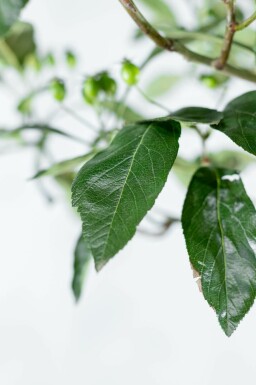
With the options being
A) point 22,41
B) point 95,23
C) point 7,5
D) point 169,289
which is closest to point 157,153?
point 7,5

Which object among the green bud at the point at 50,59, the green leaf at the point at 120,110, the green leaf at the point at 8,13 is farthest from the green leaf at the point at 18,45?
the green leaf at the point at 8,13

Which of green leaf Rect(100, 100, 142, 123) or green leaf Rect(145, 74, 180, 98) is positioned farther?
green leaf Rect(145, 74, 180, 98)

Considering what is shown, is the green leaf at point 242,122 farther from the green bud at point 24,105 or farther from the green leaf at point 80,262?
the green bud at point 24,105

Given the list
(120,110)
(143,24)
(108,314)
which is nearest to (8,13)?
(143,24)

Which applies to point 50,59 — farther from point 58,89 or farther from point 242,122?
point 242,122

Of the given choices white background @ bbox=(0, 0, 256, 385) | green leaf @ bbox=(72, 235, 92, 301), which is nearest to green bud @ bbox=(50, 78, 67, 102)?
green leaf @ bbox=(72, 235, 92, 301)

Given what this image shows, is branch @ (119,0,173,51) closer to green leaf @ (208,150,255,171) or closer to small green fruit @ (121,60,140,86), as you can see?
small green fruit @ (121,60,140,86)

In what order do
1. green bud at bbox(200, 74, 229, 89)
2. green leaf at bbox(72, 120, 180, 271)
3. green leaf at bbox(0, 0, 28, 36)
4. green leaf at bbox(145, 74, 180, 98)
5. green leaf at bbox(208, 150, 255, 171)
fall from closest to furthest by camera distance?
green leaf at bbox(72, 120, 180, 271) < green leaf at bbox(0, 0, 28, 36) < green bud at bbox(200, 74, 229, 89) < green leaf at bbox(208, 150, 255, 171) < green leaf at bbox(145, 74, 180, 98)
